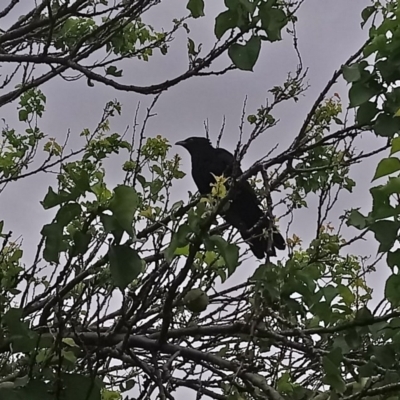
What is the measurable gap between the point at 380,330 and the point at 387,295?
0.24m

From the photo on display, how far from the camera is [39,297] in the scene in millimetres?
2820

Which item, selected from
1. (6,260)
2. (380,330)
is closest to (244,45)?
(380,330)

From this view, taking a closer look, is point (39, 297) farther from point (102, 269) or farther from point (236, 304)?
point (236, 304)

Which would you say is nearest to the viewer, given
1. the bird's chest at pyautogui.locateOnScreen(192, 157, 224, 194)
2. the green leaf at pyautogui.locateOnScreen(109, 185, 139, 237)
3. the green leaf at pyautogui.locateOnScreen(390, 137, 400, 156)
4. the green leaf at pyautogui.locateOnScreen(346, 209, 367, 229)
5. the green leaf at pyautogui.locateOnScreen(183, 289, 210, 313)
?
the green leaf at pyautogui.locateOnScreen(390, 137, 400, 156)

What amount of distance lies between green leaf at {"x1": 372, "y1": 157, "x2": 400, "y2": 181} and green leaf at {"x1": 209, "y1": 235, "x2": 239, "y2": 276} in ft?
1.19

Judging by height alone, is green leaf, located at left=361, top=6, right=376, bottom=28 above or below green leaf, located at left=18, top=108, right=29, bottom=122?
below

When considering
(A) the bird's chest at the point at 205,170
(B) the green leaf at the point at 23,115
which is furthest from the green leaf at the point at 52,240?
(A) the bird's chest at the point at 205,170

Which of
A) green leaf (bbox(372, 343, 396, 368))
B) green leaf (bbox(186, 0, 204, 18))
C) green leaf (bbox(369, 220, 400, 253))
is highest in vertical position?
green leaf (bbox(186, 0, 204, 18))

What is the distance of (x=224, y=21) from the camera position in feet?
5.11

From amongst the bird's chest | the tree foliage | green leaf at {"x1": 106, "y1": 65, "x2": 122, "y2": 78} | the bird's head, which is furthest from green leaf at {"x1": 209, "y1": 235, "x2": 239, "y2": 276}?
the bird's head

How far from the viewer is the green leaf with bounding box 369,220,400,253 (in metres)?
1.31

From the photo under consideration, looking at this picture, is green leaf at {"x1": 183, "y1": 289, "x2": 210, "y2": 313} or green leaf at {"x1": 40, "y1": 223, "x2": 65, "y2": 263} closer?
green leaf at {"x1": 40, "y1": 223, "x2": 65, "y2": 263}

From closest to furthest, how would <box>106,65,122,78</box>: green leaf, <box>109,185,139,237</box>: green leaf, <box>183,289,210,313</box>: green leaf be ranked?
<box>109,185,139,237</box>: green leaf < <box>183,289,210,313</box>: green leaf < <box>106,65,122,78</box>: green leaf

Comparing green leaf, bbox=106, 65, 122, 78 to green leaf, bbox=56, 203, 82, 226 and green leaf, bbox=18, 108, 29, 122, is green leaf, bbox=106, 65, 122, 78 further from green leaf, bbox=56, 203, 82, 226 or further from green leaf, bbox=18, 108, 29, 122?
green leaf, bbox=56, 203, 82, 226
